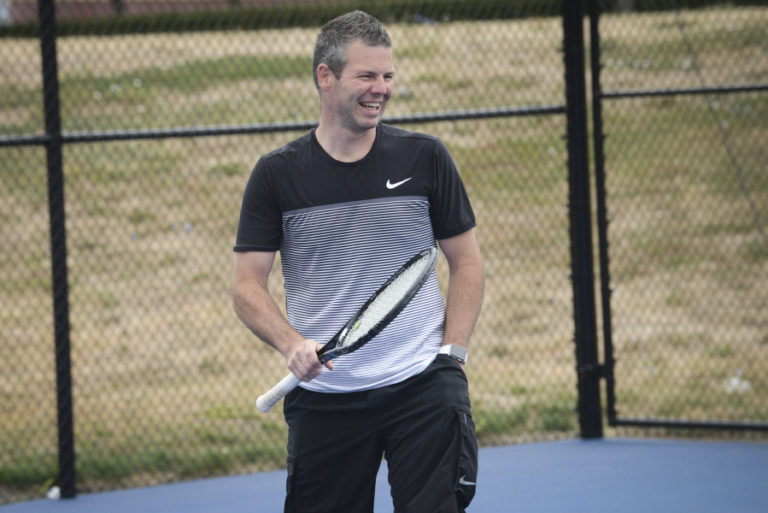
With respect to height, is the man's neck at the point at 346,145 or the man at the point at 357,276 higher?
the man's neck at the point at 346,145

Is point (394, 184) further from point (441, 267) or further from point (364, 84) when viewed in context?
point (441, 267)

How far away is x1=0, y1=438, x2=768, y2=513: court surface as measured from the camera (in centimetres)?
493

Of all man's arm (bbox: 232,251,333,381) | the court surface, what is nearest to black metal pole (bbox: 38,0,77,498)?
the court surface

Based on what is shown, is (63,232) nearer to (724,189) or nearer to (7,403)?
(7,403)

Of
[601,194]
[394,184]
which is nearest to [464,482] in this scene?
[394,184]

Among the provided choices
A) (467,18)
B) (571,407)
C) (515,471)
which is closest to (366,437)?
(515,471)

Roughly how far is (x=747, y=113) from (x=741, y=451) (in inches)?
281

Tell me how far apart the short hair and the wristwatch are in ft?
2.97

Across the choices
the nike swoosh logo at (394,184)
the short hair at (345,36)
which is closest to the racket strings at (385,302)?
the nike swoosh logo at (394,184)

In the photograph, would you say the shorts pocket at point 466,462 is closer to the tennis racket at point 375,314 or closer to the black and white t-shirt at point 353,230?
the black and white t-shirt at point 353,230

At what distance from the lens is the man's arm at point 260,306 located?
3150 mm

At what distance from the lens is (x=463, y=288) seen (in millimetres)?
3365

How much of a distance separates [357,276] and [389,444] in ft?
1.74

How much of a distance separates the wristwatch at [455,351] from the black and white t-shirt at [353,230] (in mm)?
42
